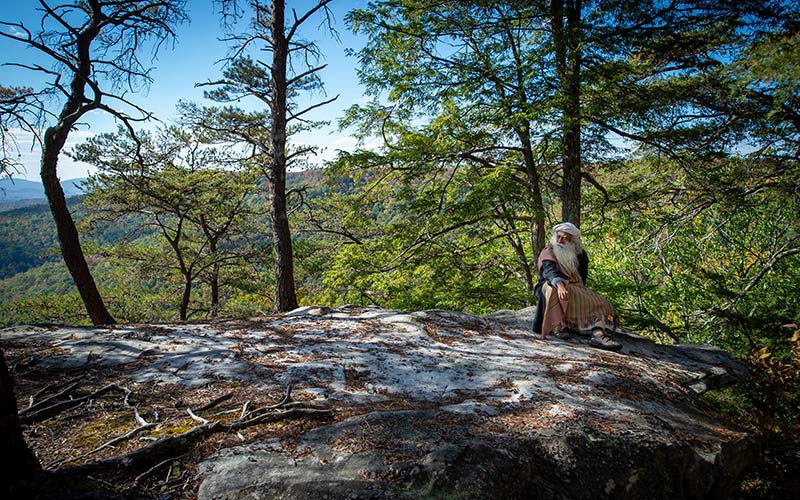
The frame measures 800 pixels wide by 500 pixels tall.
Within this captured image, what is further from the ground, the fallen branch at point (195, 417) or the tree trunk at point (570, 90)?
the tree trunk at point (570, 90)

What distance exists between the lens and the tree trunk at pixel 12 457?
4.47 feet

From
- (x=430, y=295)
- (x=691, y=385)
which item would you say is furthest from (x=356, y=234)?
(x=691, y=385)

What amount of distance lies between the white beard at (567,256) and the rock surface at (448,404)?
0.86m

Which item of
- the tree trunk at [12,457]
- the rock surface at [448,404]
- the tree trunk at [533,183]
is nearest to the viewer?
the tree trunk at [12,457]

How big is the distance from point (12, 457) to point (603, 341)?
4802 millimetres

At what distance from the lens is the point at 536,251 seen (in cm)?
840

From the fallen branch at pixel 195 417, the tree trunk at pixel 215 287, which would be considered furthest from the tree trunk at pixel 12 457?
the tree trunk at pixel 215 287

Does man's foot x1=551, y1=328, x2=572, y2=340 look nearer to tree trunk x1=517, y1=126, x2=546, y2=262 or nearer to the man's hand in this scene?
the man's hand

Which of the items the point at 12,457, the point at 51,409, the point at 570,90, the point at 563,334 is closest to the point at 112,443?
the point at 12,457

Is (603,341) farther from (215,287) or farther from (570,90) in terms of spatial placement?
(215,287)

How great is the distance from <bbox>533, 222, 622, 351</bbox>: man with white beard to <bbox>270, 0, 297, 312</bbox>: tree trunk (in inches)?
169

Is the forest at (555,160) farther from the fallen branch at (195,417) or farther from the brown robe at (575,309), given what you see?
the fallen branch at (195,417)

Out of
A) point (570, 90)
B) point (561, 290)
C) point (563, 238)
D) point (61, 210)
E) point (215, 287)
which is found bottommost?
point (215, 287)

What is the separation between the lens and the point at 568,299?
183 inches
